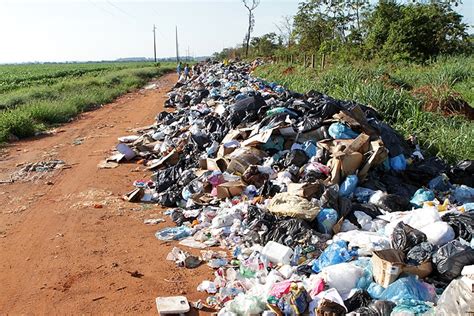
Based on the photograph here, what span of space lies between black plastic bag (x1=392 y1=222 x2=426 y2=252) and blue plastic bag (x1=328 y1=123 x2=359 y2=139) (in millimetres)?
2144

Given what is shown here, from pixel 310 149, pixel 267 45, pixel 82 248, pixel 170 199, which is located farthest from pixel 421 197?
pixel 267 45

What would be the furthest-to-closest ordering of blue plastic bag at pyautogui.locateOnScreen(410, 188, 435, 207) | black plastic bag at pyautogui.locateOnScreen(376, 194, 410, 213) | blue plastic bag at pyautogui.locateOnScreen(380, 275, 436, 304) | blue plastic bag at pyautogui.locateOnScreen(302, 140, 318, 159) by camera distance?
blue plastic bag at pyautogui.locateOnScreen(302, 140, 318, 159) < blue plastic bag at pyautogui.locateOnScreen(410, 188, 435, 207) < black plastic bag at pyautogui.locateOnScreen(376, 194, 410, 213) < blue plastic bag at pyautogui.locateOnScreen(380, 275, 436, 304)

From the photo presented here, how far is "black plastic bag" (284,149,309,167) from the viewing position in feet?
16.9

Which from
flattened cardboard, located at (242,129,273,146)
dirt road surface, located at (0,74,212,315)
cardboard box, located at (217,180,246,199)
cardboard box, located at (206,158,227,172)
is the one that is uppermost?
flattened cardboard, located at (242,129,273,146)

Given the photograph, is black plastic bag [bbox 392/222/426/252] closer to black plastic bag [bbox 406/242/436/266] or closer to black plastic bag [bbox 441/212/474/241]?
black plastic bag [bbox 406/242/436/266]

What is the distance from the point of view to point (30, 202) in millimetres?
5539

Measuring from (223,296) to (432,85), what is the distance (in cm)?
877

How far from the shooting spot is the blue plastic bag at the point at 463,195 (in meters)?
4.61

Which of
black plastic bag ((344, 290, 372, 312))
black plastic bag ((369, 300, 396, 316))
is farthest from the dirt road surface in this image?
black plastic bag ((369, 300, 396, 316))

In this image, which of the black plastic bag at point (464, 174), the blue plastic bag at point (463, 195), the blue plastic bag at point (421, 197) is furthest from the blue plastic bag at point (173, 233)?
the black plastic bag at point (464, 174)

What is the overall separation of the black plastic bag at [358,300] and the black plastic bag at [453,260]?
54 cm

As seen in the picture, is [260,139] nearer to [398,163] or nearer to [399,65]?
[398,163]

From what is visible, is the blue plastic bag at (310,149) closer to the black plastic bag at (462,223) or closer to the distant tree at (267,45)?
the black plastic bag at (462,223)

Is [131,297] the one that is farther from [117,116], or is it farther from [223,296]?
[117,116]
